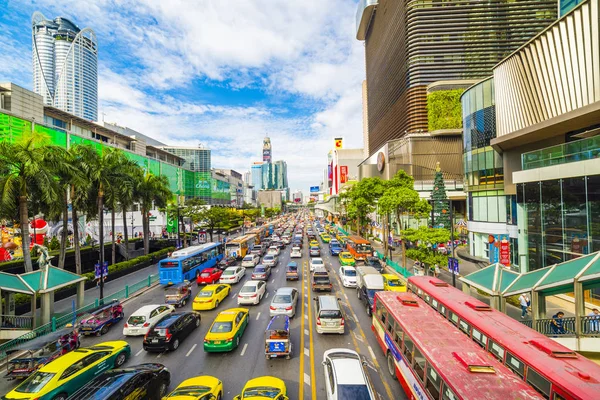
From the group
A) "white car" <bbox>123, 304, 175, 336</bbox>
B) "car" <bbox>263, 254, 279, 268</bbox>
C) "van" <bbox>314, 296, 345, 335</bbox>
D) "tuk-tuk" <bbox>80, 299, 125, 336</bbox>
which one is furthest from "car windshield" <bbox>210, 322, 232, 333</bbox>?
"car" <bbox>263, 254, 279, 268</bbox>

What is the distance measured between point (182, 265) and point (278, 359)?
1592 cm

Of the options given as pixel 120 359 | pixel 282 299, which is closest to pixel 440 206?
pixel 282 299

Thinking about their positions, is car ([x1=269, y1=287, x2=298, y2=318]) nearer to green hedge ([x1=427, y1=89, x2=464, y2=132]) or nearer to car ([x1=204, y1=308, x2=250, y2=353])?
car ([x1=204, y1=308, x2=250, y2=353])

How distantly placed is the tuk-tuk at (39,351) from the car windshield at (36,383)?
2.45 meters

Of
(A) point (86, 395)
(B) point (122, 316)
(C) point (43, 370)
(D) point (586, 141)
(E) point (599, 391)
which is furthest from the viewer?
(B) point (122, 316)

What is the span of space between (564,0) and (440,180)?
26512 millimetres

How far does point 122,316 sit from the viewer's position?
61.6ft

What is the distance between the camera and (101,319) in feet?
54.9

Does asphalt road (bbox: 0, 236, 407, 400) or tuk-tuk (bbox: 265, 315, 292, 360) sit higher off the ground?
tuk-tuk (bbox: 265, 315, 292, 360)

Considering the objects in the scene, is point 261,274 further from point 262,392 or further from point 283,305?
point 262,392

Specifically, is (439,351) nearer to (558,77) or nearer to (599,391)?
(599,391)

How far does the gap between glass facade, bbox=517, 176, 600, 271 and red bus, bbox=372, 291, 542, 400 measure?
11847mm

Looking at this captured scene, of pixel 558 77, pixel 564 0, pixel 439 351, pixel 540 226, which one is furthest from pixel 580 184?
pixel 564 0

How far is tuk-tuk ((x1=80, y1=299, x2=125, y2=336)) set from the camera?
16.1 metres
